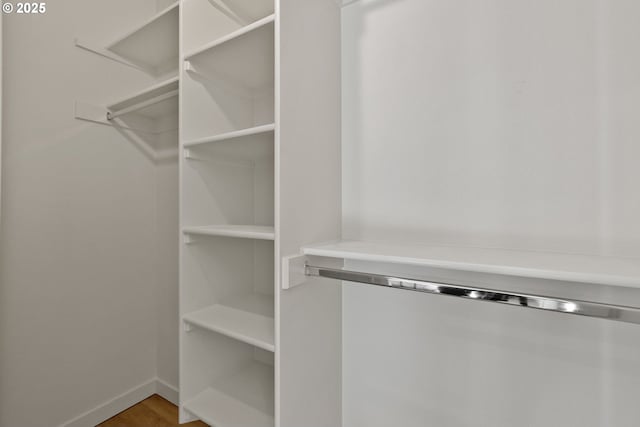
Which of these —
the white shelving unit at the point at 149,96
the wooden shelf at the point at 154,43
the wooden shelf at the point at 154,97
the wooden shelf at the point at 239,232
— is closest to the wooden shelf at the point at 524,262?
the wooden shelf at the point at 239,232

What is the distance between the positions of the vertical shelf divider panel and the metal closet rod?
38cm

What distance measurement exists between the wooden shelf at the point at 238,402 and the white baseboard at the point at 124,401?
0.63 metres

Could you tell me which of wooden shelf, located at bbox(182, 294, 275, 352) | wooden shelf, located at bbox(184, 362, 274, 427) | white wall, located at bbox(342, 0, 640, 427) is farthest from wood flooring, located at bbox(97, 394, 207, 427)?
white wall, located at bbox(342, 0, 640, 427)

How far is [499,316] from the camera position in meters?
0.95

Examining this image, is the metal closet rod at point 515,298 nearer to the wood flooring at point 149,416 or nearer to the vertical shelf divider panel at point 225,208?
the vertical shelf divider panel at point 225,208

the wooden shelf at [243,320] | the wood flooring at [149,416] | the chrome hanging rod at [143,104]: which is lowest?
the wood flooring at [149,416]

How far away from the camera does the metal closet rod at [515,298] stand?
23.8 inches

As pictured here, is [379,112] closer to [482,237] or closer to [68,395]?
[482,237]

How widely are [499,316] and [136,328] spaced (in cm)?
193

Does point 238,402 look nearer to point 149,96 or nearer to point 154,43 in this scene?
point 149,96

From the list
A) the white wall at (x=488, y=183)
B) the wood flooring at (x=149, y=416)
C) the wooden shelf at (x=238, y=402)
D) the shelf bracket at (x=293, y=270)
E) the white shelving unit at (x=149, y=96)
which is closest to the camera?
the white wall at (x=488, y=183)

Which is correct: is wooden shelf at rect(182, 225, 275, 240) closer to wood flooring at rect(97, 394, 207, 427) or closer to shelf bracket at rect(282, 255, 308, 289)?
shelf bracket at rect(282, 255, 308, 289)

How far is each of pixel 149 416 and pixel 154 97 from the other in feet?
5.82

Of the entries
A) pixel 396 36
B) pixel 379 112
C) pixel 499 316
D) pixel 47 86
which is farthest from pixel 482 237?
pixel 47 86
